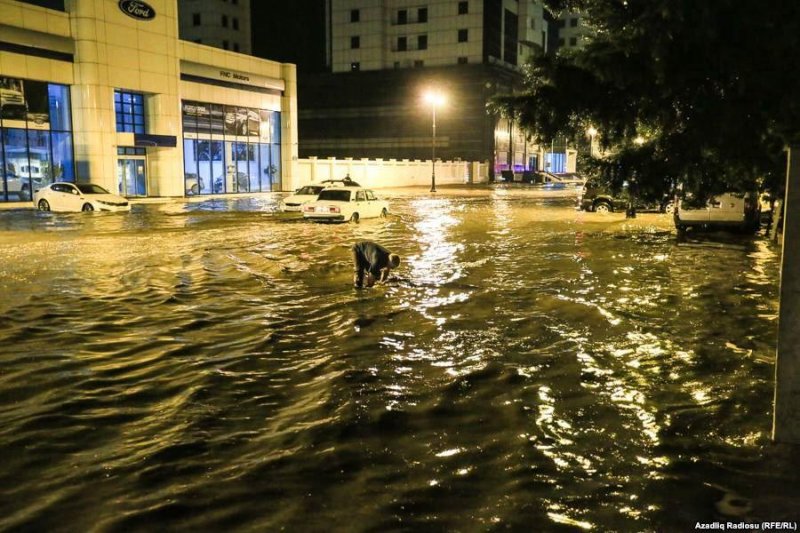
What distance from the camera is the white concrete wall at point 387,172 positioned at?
57219 mm

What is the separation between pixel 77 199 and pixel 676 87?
2910cm

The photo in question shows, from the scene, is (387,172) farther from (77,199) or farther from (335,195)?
(335,195)

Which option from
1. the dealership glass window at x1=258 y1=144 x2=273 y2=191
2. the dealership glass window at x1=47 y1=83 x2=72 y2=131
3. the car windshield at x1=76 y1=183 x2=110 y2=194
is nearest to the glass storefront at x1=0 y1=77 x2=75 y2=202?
the dealership glass window at x1=47 y1=83 x2=72 y2=131

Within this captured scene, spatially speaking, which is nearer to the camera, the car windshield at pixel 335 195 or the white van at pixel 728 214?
the white van at pixel 728 214

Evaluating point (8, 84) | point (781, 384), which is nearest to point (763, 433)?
point (781, 384)

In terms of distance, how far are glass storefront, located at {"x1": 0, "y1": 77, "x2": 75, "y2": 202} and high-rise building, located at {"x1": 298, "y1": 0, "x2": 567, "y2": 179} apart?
179 feet

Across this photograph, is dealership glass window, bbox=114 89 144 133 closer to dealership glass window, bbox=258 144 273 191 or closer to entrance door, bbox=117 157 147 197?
entrance door, bbox=117 157 147 197

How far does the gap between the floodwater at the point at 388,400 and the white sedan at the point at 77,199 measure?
16.9m

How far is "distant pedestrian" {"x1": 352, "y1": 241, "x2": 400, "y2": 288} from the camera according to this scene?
42.1 ft

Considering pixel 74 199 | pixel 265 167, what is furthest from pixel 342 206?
pixel 265 167

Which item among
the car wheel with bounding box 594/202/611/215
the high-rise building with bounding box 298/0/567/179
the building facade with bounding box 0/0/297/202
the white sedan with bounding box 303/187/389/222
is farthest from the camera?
the high-rise building with bounding box 298/0/567/179

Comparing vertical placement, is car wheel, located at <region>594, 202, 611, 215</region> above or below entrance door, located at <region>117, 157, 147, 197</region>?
below

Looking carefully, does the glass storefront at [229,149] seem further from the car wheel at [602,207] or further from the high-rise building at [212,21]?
the high-rise building at [212,21]

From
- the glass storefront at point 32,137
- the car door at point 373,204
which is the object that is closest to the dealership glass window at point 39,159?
the glass storefront at point 32,137
